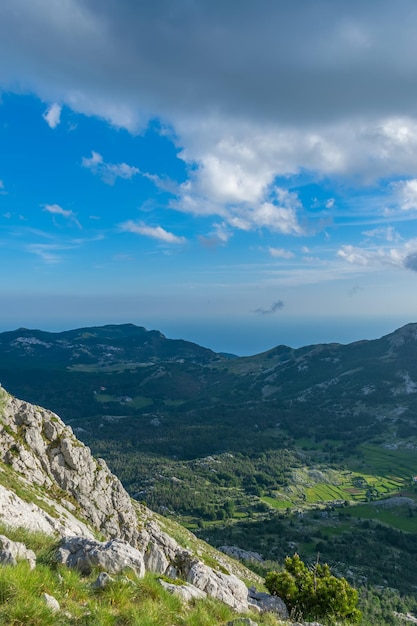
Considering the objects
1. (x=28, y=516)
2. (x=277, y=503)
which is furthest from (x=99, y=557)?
(x=277, y=503)

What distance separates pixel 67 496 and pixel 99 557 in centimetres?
3568

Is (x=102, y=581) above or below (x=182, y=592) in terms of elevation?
above

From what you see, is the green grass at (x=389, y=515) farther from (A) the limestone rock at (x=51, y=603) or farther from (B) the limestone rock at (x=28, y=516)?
(A) the limestone rock at (x=51, y=603)

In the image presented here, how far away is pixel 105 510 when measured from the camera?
47.2 metres

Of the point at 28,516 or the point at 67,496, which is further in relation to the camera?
the point at 67,496

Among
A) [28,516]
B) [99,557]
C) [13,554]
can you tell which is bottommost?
[28,516]

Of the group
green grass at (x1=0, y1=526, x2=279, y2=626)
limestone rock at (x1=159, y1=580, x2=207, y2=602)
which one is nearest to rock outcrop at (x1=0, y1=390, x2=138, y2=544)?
limestone rock at (x1=159, y1=580, x2=207, y2=602)

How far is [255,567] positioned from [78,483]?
210 ft

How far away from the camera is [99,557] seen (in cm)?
1438

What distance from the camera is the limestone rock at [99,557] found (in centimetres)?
1410

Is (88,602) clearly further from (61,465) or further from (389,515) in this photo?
(389,515)

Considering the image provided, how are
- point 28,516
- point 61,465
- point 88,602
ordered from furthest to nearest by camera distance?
point 61,465 < point 28,516 < point 88,602

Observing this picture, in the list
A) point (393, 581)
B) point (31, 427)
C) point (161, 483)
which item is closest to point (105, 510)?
point (31, 427)

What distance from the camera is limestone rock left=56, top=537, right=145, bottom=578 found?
1410 cm
